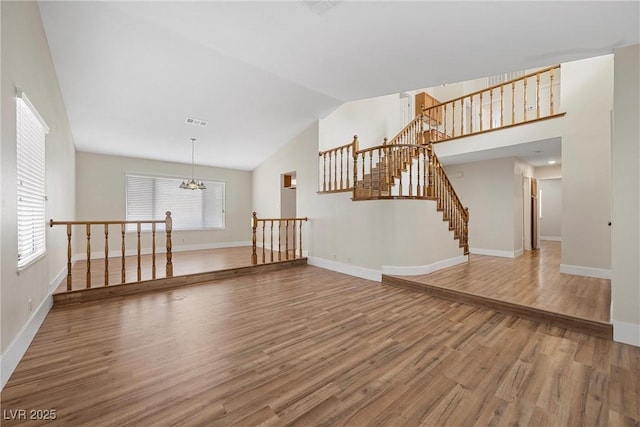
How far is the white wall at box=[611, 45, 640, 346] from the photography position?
2.44m

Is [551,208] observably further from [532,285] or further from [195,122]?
[195,122]

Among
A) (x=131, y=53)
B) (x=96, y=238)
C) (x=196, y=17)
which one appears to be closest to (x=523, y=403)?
(x=196, y=17)

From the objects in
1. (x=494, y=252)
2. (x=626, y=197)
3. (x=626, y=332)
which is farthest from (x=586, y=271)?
(x=626, y=197)

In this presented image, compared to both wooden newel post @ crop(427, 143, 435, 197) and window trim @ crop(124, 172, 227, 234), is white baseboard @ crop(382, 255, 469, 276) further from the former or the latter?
window trim @ crop(124, 172, 227, 234)

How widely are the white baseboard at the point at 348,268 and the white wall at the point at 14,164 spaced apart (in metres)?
4.21

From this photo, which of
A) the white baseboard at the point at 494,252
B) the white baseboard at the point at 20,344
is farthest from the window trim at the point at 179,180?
the white baseboard at the point at 494,252

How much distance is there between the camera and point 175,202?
761cm

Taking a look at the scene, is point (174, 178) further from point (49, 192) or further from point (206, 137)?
point (49, 192)

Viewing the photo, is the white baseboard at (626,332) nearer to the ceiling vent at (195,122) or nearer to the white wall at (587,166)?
the white wall at (587,166)

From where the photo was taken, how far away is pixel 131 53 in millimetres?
3391

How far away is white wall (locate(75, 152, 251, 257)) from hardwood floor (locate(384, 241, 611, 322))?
613 cm

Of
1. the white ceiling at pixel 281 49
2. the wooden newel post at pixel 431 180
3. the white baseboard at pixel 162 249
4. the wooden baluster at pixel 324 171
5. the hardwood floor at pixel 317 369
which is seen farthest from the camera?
the white baseboard at pixel 162 249

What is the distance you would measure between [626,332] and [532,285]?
148 cm

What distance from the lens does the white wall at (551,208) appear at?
30.5ft
